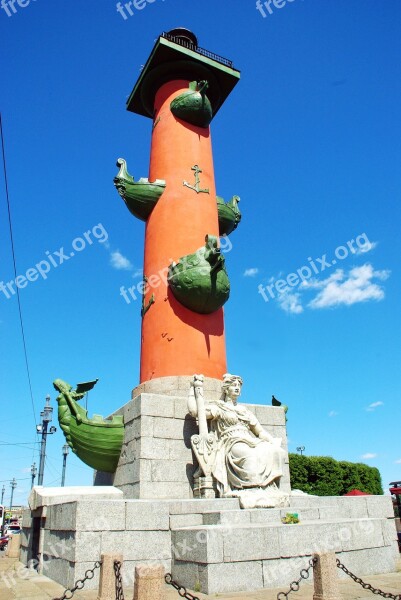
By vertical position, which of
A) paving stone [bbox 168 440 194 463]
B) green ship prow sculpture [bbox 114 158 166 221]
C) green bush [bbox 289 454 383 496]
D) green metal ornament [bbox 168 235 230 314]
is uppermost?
green ship prow sculpture [bbox 114 158 166 221]

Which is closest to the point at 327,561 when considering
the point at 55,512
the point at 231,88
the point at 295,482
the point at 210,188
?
the point at 55,512

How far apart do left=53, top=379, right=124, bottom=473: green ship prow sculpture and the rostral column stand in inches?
59.7

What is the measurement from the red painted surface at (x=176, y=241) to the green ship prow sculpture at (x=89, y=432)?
1.48m

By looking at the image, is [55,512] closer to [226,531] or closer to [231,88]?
[226,531]

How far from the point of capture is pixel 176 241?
12.0 meters

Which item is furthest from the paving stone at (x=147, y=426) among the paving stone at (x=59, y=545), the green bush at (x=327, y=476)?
the green bush at (x=327, y=476)

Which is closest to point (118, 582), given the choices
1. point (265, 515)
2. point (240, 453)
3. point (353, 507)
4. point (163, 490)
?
point (265, 515)

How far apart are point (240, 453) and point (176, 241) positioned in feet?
18.1

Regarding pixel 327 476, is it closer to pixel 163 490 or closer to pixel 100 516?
pixel 163 490

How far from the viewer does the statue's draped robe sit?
852 centimetres

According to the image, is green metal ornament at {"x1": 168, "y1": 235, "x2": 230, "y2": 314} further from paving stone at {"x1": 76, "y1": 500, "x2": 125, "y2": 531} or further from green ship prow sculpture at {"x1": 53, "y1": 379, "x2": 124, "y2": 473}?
paving stone at {"x1": 76, "y1": 500, "x2": 125, "y2": 531}

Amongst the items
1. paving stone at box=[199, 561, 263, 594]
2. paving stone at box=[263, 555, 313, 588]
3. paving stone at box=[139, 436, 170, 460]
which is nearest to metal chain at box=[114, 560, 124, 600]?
paving stone at box=[199, 561, 263, 594]

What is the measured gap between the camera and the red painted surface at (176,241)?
1090 cm

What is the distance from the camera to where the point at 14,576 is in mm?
8688
